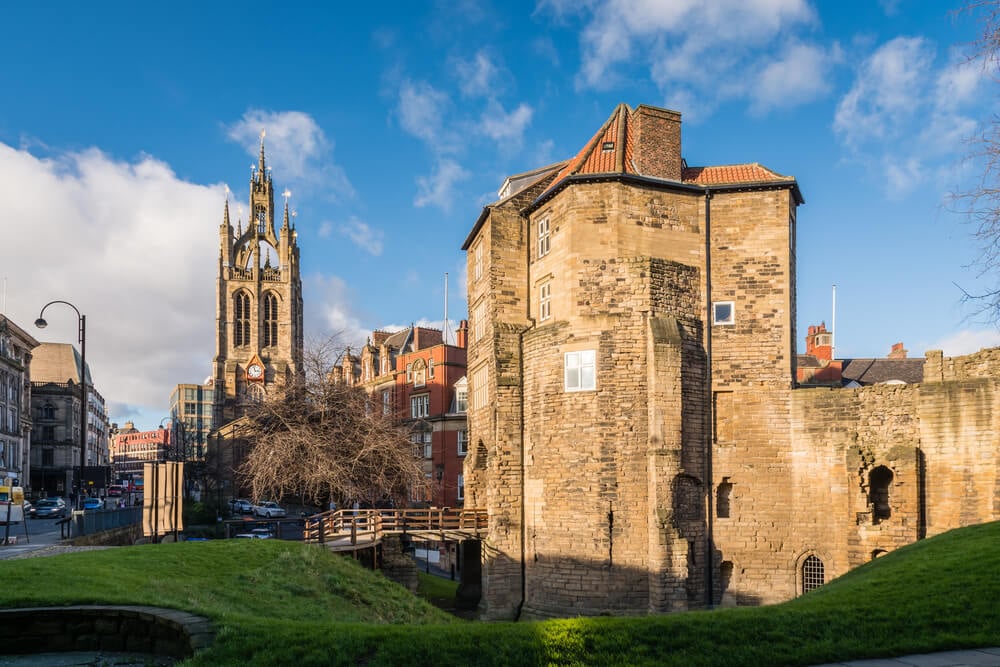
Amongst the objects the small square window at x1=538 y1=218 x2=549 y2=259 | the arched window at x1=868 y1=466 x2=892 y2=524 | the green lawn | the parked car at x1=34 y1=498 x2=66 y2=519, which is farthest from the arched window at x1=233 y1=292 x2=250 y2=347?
the green lawn

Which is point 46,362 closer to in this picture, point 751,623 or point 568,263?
point 568,263

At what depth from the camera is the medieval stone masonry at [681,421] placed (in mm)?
24359

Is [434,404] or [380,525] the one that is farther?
[434,404]

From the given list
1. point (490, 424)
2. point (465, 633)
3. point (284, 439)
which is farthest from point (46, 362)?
point (465, 633)

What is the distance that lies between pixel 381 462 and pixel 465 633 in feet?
88.7

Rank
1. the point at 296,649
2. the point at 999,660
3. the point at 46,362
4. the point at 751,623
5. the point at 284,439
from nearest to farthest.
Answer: the point at 999,660 < the point at 296,649 < the point at 751,623 < the point at 284,439 < the point at 46,362

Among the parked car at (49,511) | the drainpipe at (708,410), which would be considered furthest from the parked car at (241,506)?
the drainpipe at (708,410)

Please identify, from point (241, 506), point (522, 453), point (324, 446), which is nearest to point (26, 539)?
point (324, 446)

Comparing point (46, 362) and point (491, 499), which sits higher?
point (46, 362)

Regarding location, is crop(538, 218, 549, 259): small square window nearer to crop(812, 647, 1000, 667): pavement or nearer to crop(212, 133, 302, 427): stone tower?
crop(812, 647, 1000, 667): pavement

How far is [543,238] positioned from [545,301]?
233 centimetres

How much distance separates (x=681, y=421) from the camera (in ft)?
83.0

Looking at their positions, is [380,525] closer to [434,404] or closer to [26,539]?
[26,539]

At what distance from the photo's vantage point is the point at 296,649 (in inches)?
400
